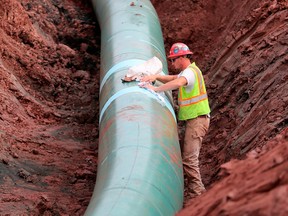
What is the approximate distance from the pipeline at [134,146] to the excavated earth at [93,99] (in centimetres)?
65

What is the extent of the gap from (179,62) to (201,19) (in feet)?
17.8

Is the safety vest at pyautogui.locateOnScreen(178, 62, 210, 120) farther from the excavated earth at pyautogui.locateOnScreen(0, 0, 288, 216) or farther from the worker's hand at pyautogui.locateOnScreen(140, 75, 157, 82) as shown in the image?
the excavated earth at pyautogui.locateOnScreen(0, 0, 288, 216)

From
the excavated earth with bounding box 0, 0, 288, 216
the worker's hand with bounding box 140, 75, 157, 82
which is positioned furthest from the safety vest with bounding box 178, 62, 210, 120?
the excavated earth with bounding box 0, 0, 288, 216

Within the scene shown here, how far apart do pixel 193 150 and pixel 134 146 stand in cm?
134

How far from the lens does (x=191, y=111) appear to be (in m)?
8.21

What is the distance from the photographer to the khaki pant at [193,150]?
8.12 meters

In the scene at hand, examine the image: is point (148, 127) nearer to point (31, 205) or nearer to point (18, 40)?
point (31, 205)

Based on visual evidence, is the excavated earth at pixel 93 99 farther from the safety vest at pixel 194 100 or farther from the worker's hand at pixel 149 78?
the worker's hand at pixel 149 78

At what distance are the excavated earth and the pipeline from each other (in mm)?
653

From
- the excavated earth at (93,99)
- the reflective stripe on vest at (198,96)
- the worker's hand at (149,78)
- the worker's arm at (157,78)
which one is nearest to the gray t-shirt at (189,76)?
the reflective stripe on vest at (198,96)

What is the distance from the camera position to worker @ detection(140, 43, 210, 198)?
319 inches

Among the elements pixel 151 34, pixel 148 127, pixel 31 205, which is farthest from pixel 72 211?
pixel 151 34

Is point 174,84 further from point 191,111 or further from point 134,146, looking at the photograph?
point 134,146

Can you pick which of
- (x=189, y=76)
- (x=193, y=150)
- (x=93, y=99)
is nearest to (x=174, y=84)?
(x=189, y=76)
